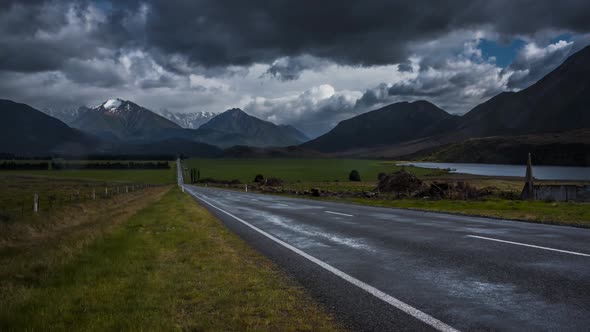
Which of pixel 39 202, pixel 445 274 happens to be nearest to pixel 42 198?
pixel 39 202

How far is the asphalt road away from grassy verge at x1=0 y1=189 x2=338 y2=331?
712mm

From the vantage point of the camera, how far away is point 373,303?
242 inches

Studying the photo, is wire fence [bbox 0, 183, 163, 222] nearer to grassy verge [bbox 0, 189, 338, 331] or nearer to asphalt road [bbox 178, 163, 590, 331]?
grassy verge [bbox 0, 189, 338, 331]

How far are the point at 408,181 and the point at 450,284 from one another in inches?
1529

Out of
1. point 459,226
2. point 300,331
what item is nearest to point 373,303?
point 300,331

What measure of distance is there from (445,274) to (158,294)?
501cm

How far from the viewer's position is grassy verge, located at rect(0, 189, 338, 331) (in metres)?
5.43

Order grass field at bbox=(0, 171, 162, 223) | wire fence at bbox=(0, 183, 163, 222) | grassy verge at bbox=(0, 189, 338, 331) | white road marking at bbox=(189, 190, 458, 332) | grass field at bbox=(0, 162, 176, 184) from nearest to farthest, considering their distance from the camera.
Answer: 1. white road marking at bbox=(189, 190, 458, 332)
2. grassy verge at bbox=(0, 189, 338, 331)
3. grass field at bbox=(0, 171, 162, 223)
4. wire fence at bbox=(0, 183, 163, 222)
5. grass field at bbox=(0, 162, 176, 184)

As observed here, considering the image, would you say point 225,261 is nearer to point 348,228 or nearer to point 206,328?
point 206,328

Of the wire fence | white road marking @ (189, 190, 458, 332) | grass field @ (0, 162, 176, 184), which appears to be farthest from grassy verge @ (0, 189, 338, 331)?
grass field @ (0, 162, 176, 184)

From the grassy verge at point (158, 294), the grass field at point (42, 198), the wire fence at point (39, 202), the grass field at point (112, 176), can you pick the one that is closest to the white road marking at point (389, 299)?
the grassy verge at point (158, 294)

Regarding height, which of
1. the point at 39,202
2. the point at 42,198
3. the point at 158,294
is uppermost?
the point at 158,294

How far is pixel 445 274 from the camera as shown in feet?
25.3

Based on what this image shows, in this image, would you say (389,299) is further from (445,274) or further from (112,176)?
(112,176)
